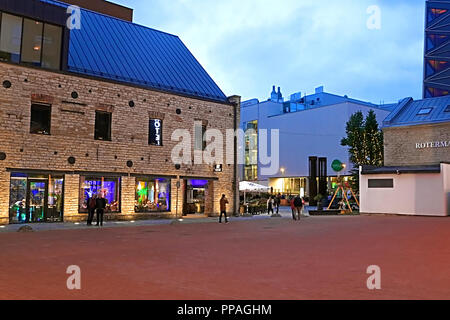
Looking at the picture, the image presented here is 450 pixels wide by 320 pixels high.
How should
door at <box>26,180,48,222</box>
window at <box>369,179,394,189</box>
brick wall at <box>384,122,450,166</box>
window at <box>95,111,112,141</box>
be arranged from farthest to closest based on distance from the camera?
brick wall at <box>384,122,450,166</box> → window at <box>369,179,394,189</box> → window at <box>95,111,112,141</box> → door at <box>26,180,48,222</box>

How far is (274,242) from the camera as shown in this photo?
13.5 meters

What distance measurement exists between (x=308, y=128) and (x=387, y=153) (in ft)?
81.5

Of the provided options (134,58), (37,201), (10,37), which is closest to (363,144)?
(134,58)

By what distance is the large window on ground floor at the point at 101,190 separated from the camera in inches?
872

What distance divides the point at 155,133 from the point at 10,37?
28.7 feet

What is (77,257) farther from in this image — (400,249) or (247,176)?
(247,176)

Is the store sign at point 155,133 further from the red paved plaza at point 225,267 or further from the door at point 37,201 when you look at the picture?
the red paved plaza at point 225,267

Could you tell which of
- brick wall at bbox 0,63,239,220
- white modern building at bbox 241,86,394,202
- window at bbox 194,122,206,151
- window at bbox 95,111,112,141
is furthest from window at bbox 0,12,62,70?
white modern building at bbox 241,86,394,202

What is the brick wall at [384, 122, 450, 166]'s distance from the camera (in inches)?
1389

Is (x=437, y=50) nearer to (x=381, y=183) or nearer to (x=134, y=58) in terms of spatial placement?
(x=381, y=183)

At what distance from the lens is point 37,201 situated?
67.7 feet

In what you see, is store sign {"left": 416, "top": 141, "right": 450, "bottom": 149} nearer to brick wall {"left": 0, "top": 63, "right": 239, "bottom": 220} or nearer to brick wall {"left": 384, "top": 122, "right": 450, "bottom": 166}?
brick wall {"left": 384, "top": 122, "right": 450, "bottom": 166}

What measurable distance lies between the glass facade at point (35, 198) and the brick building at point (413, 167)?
69.7ft

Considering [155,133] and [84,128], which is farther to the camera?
[155,133]
